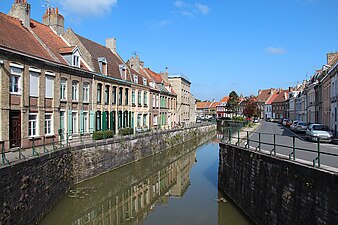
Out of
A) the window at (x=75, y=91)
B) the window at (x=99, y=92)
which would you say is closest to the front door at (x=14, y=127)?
the window at (x=75, y=91)

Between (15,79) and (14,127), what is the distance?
102 inches

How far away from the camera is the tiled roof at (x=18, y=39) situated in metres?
16.0

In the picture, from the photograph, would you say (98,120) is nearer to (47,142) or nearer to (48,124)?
(48,124)

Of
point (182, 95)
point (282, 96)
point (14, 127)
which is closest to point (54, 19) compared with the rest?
point (14, 127)

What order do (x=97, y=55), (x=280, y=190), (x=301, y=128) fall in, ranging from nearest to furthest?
(x=280, y=190)
(x=97, y=55)
(x=301, y=128)

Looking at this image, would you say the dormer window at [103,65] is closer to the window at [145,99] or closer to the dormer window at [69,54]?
the dormer window at [69,54]

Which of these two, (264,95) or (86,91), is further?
(264,95)

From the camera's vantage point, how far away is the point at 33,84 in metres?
17.0

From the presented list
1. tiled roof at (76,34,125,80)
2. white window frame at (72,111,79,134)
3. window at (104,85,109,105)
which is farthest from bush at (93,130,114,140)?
tiled roof at (76,34,125,80)

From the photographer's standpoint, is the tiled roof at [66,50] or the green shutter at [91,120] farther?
the green shutter at [91,120]

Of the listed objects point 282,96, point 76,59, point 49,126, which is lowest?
point 49,126

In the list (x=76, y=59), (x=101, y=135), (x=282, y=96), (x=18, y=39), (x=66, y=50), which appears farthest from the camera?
(x=282, y=96)

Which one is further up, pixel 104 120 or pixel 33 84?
pixel 33 84

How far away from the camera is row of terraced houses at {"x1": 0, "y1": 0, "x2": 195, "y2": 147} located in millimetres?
15734
